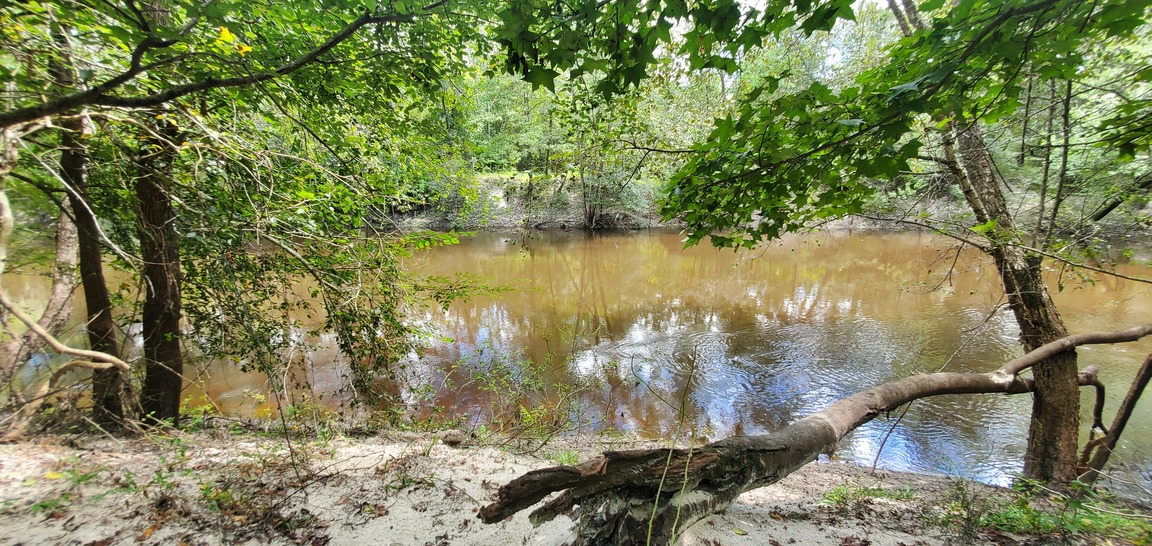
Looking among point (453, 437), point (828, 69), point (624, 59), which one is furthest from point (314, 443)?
point (828, 69)

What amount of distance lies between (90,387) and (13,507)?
87.2 inches

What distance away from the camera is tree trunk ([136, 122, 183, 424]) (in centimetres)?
344

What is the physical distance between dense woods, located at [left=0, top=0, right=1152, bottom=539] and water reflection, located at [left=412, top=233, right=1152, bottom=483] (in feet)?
4.12

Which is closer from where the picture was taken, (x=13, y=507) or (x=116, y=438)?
(x=13, y=507)

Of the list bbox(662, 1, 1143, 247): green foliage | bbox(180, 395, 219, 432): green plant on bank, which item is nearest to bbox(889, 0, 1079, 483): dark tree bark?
bbox(662, 1, 1143, 247): green foliage

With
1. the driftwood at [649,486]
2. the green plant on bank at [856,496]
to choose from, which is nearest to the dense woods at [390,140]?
the driftwood at [649,486]

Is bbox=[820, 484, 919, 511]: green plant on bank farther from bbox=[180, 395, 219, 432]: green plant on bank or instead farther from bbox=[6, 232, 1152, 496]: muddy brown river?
bbox=[180, 395, 219, 432]: green plant on bank

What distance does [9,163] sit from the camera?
208 centimetres

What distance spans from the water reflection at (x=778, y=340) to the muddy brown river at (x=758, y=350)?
4 cm

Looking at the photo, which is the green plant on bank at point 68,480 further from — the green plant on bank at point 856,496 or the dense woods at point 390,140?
the green plant on bank at point 856,496

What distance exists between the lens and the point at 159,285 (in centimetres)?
395

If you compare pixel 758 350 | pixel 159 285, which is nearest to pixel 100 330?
pixel 159 285

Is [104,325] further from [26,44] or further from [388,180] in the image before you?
[388,180]

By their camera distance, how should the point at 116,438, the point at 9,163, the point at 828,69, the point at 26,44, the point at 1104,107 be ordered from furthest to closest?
the point at 828,69
the point at 1104,107
the point at 116,438
the point at 26,44
the point at 9,163
